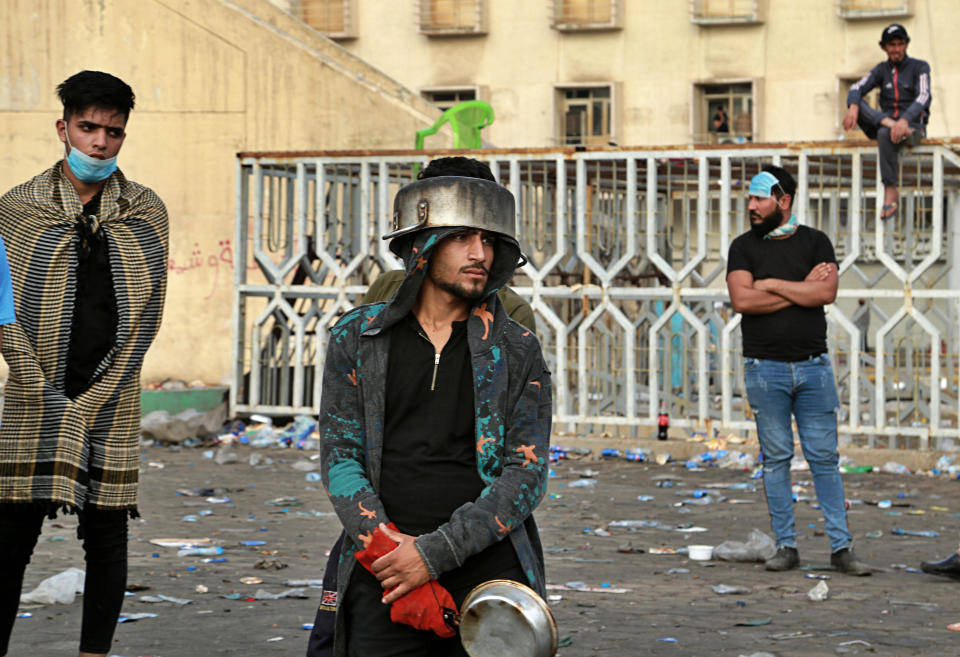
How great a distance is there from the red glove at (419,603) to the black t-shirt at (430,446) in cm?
12

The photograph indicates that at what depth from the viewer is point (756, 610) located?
6977 millimetres

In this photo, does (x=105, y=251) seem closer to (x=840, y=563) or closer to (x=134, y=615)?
(x=134, y=615)

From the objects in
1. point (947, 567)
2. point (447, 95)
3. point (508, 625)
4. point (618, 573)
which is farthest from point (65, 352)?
point (447, 95)

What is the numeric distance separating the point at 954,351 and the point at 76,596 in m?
8.73

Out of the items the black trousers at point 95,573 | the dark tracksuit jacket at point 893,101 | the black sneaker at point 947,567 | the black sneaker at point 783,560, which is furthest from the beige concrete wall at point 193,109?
the black trousers at point 95,573

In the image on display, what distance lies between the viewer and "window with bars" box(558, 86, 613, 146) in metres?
34.9

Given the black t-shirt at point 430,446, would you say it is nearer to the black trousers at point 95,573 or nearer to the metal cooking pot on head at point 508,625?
the metal cooking pot on head at point 508,625

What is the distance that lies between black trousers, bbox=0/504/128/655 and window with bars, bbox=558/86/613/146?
30.3 metres

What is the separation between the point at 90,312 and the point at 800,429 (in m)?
4.26

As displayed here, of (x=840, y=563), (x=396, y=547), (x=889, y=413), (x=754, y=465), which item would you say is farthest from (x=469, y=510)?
(x=889, y=413)

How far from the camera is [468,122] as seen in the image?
15.7 meters

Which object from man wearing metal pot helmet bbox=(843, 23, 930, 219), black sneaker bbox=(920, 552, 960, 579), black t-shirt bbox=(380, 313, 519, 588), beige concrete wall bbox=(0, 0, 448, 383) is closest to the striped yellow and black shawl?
black t-shirt bbox=(380, 313, 519, 588)

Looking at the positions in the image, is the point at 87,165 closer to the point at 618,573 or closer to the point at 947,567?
the point at 618,573

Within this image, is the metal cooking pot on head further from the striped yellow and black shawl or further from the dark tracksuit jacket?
the dark tracksuit jacket
